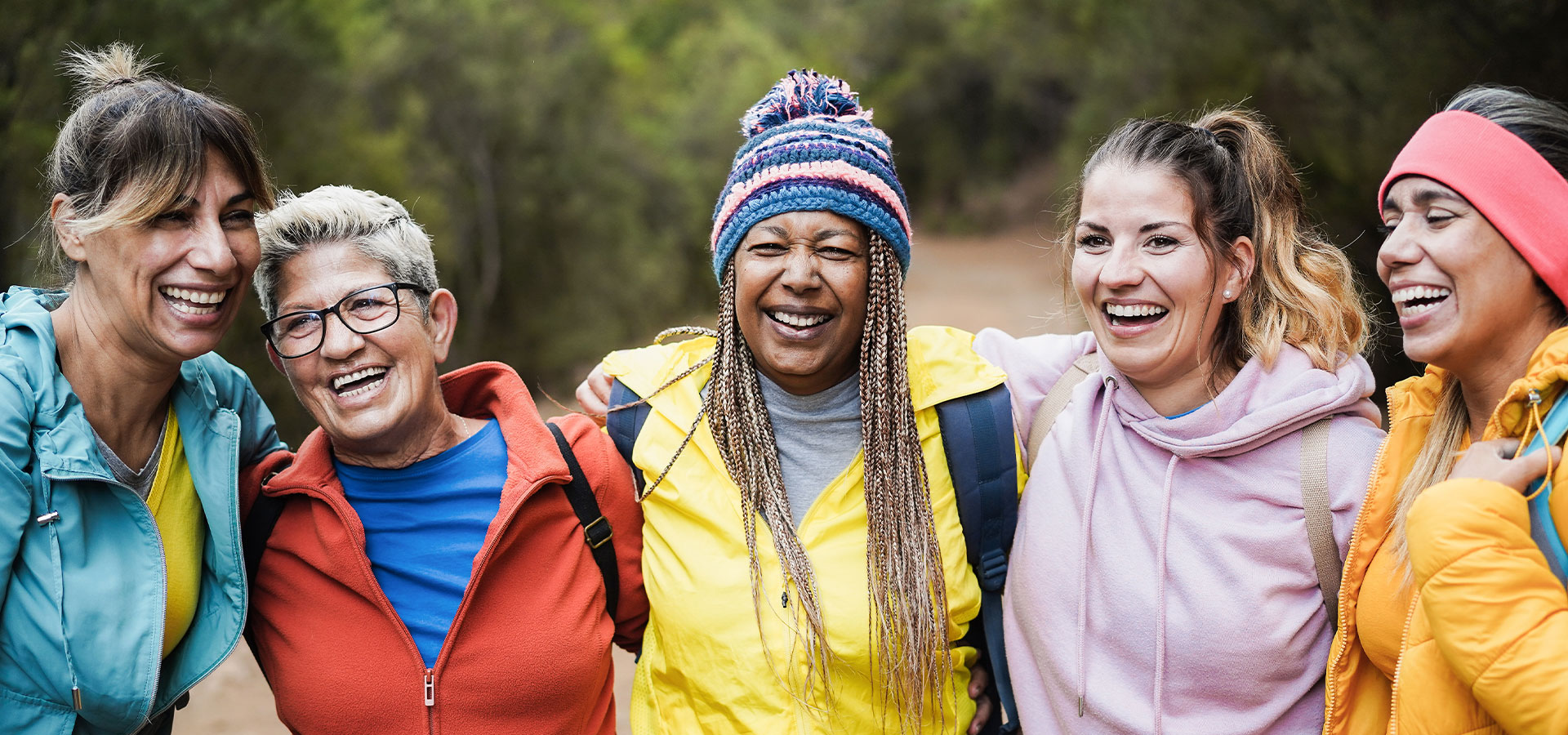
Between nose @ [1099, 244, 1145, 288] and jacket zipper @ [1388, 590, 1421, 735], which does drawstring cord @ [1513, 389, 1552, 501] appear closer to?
jacket zipper @ [1388, 590, 1421, 735]

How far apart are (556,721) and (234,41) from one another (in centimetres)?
1178

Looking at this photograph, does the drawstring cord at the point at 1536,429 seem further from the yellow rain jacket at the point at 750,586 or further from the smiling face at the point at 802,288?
the smiling face at the point at 802,288

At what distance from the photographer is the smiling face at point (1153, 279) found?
8.61 feet

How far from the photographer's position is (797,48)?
135ft

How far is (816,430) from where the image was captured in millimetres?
2879

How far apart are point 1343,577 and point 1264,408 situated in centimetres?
40

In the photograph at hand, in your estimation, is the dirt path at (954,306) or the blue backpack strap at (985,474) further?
the dirt path at (954,306)

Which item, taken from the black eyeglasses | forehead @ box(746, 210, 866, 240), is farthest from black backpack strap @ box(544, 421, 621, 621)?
forehead @ box(746, 210, 866, 240)

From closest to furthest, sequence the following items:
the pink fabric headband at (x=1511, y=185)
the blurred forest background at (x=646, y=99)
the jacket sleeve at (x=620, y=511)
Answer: the pink fabric headband at (x=1511, y=185)
the jacket sleeve at (x=620, y=511)
the blurred forest background at (x=646, y=99)

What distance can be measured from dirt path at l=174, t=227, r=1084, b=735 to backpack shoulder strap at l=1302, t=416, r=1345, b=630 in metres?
0.82

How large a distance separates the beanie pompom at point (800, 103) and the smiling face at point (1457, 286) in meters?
1.24

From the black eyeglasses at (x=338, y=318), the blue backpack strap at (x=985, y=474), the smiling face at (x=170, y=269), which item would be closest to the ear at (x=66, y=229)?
the smiling face at (x=170, y=269)

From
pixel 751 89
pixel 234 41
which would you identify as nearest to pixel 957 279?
pixel 751 89

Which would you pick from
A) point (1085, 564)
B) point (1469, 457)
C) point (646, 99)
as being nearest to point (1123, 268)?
point (1085, 564)
